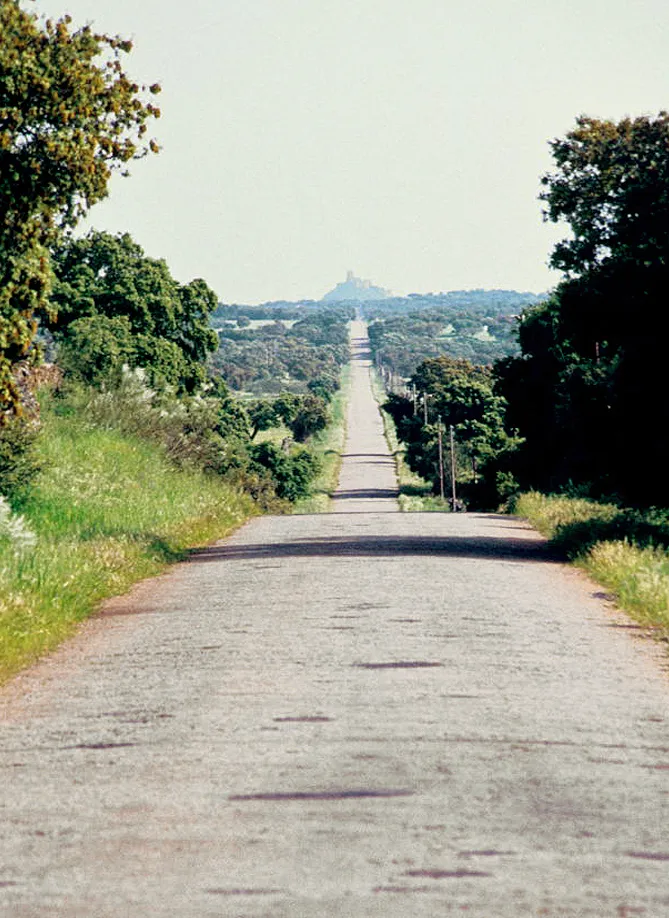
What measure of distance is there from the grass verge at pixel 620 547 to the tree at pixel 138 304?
29.4 metres

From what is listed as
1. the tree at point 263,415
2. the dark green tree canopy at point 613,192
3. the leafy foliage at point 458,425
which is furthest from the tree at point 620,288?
the tree at point 263,415

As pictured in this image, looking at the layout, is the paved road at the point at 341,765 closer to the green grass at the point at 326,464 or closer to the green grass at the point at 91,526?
the green grass at the point at 91,526

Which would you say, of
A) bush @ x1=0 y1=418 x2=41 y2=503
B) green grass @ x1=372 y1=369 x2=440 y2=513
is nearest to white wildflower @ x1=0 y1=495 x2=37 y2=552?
bush @ x1=0 y1=418 x2=41 y2=503

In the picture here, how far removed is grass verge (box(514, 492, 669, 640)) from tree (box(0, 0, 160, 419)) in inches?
279

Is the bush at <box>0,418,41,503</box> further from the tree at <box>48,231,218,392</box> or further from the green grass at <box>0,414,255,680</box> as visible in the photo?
the tree at <box>48,231,218,392</box>

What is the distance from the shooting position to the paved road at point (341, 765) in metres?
5.29

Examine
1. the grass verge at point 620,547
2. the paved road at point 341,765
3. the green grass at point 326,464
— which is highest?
the paved road at point 341,765

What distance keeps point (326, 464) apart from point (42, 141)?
119 m

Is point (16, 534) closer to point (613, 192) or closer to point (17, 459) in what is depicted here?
point (17, 459)

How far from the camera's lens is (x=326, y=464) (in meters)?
134

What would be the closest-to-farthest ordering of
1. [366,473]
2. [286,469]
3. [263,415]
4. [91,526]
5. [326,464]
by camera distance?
[91,526]
[286,469]
[366,473]
[326,464]
[263,415]

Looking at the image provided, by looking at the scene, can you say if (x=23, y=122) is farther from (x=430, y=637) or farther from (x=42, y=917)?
(x=42, y=917)

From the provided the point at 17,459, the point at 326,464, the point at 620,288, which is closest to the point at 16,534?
the point at 17,459

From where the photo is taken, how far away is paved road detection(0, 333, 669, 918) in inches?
208
